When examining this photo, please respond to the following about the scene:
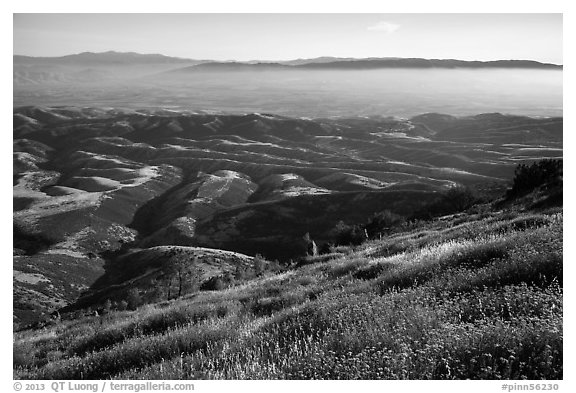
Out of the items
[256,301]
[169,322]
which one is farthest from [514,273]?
[169,322]

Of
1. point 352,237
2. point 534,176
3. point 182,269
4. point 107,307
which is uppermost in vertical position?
point 534,176

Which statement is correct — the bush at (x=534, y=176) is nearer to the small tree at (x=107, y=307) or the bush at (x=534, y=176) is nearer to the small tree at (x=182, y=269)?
the small tree at (x=107, y=307)

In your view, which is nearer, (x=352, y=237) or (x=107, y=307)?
(x=107, y=307)

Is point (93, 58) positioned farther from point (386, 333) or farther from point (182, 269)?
point (182, 269)

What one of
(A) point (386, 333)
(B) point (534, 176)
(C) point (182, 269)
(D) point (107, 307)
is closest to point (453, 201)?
(B) point (534, 176)

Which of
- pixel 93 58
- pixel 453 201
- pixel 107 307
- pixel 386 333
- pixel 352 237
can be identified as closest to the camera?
pixel 386 333

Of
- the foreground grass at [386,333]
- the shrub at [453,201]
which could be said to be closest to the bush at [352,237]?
the shrub at [453,201]

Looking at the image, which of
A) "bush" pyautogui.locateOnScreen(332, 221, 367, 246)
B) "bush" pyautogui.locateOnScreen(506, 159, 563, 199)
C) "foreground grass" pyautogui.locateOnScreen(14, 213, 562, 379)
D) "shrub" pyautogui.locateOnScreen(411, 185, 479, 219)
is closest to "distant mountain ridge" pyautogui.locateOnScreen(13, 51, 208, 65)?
"foreground grass" pyautogui.locateOnScreen(14, 213, 562, 379)

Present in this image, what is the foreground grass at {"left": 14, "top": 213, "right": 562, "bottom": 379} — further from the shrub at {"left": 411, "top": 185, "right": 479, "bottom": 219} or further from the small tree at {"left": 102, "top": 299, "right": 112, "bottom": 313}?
the shrub at {"left": 411, "top": 185, "right": 479, "bottom": 219}
